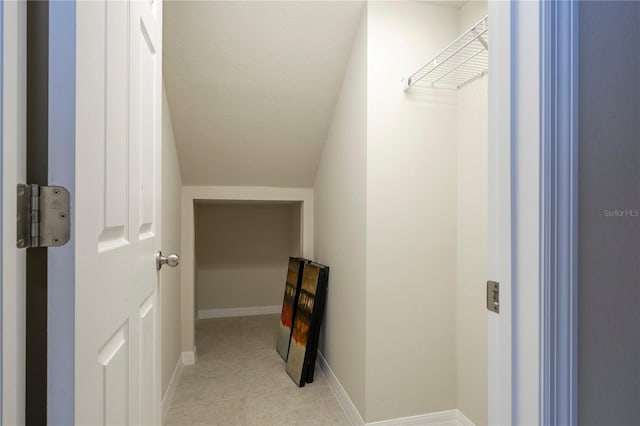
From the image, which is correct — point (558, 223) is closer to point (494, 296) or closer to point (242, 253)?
point (494, 296)

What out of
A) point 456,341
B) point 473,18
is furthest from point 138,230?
point 473,18

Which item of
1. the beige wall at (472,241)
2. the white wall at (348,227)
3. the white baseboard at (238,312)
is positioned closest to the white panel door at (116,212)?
the white wall at (348,227)

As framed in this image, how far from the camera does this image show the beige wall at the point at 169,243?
6.84ft

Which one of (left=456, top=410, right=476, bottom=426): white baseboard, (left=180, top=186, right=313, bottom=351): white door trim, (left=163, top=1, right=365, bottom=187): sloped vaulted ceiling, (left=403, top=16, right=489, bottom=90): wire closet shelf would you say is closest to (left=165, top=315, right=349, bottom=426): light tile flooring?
(left=180, top=186, right=313, bottom=351): white door trim

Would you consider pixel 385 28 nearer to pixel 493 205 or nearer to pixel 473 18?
pixel 473 18

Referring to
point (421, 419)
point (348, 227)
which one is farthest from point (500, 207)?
point (421, 419)

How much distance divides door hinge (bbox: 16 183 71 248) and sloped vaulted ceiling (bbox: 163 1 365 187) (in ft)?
5.70

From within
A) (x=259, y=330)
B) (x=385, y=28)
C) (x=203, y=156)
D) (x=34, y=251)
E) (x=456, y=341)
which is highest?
(x=385, y=28)

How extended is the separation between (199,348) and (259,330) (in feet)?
2.26

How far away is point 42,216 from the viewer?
20.3 inches

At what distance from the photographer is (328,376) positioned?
8.30 ft

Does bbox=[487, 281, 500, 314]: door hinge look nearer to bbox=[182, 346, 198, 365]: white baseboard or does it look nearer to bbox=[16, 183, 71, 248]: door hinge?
bbox=[16, 183, 71, 248]: door hinge

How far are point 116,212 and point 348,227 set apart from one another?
157cm

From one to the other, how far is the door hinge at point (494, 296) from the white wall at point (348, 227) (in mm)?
1151
